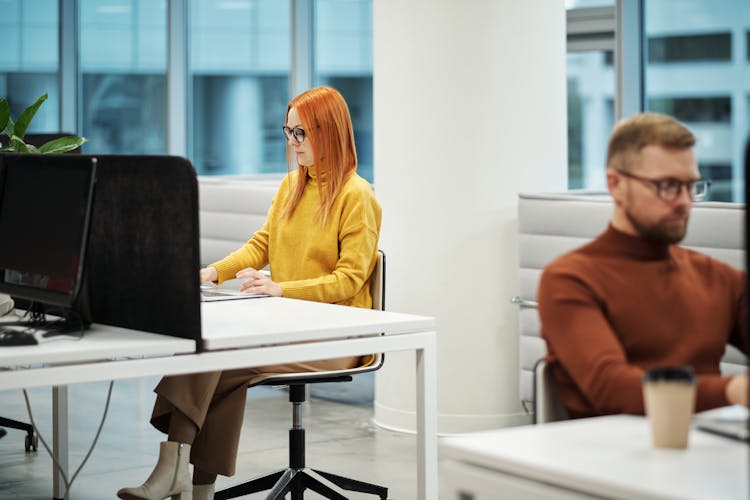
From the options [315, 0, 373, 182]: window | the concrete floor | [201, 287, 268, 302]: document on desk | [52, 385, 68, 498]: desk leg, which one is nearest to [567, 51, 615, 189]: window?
the concrete floor

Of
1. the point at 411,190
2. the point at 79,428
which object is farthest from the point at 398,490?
the point at 79,428

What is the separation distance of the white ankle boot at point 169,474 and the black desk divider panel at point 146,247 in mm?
432

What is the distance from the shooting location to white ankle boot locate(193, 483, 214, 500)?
10.7ft

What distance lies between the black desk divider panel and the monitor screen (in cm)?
12

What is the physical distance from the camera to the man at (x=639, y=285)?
6.51 ft

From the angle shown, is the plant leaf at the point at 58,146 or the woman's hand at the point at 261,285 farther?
the plant leaf at the point at 58,146

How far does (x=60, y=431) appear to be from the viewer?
377 cm

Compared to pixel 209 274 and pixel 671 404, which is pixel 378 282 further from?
pixel 671 404

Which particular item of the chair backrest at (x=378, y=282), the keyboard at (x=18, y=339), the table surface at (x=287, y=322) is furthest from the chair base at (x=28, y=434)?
the keyboard at (x=18, y=339)

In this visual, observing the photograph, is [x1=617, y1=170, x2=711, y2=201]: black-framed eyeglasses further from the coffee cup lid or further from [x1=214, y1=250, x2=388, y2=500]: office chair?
[x1=214, y1=250, x2=388, y2=500]: office chair

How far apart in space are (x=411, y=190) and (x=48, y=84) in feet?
17.6

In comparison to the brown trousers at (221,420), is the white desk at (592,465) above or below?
above

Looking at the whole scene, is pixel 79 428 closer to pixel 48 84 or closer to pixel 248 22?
pixel 248 22

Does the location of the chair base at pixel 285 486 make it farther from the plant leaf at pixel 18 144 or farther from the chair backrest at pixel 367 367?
the plant leaf at pixel 18 144
